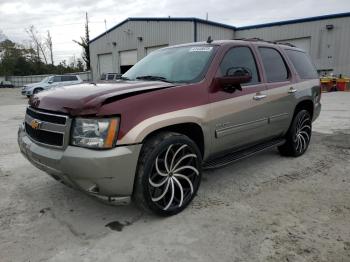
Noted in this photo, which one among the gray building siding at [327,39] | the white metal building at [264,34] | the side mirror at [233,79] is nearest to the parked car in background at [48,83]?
the white metal building at [264,34]

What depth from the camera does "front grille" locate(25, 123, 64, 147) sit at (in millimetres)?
2905

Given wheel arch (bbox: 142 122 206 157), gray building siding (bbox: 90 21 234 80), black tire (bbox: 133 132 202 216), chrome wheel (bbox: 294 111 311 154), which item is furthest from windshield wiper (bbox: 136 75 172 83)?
gray building siding (bbox: 90 21 234 80)

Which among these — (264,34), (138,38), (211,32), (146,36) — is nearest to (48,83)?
(138,38)

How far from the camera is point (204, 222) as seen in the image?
10.3ft

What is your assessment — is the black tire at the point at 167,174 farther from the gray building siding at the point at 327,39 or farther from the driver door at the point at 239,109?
the gray building siding at the point at 327,39

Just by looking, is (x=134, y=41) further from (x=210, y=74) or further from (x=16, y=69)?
(x=16, y=69)

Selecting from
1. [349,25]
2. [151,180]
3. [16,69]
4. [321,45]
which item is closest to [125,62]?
[321,45]

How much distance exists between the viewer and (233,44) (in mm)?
4082

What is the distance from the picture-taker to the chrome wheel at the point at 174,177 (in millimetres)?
3146

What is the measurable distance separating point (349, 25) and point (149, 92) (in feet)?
78.7

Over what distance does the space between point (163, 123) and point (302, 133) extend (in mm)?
3373

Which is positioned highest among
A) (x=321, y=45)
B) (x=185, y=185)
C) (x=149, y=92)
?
(x=321, y=45)

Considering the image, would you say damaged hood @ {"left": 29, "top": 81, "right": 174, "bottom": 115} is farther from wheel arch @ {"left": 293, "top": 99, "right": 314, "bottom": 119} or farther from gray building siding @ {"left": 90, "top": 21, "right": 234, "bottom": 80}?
gray building siding @ {"left": 90, "top": 21, "right": 234, "bottom": 80}

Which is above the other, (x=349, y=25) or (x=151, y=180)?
(x=349, y=25)
